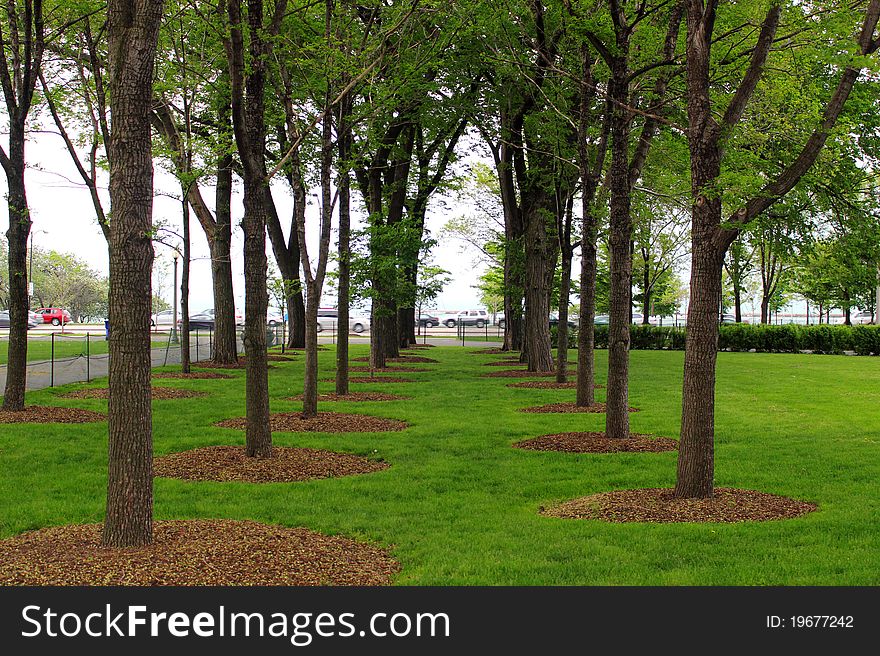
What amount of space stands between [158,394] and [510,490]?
419 inches

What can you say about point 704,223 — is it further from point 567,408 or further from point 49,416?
point 49,416

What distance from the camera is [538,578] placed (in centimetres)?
569

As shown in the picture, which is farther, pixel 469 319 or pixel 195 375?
pixel 469 319

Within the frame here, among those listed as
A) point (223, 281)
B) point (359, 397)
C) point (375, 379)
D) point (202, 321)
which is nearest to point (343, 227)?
point (359, 397)

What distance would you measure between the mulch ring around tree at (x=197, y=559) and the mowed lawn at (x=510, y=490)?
1.15 feet

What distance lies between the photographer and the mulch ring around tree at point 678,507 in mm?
7543

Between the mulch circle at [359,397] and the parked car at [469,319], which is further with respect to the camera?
the parked car at [469,319]

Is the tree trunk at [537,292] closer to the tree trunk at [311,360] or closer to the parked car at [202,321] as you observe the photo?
the tree trunk at [311,360]

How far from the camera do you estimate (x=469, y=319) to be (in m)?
85.2

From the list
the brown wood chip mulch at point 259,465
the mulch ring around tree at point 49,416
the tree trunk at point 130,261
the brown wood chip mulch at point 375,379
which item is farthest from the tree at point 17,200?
the brown wood chip mulch at point 375,379

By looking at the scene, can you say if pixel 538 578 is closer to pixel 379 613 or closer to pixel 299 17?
pixel 379 613

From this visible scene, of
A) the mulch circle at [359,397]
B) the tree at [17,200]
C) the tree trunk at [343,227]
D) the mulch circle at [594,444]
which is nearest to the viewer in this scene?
the mulch circle at [594,444]

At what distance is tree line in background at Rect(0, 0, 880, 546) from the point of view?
6.05 m

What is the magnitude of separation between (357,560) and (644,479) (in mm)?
4274
